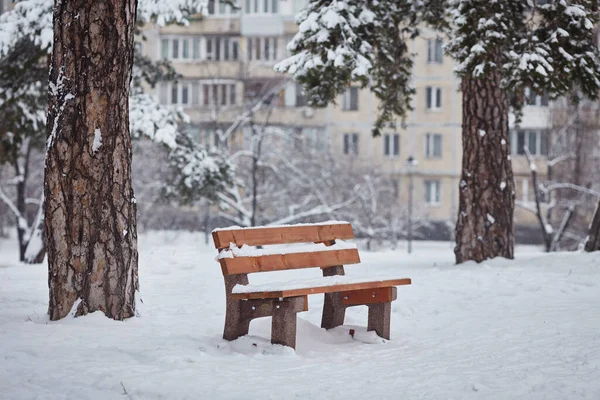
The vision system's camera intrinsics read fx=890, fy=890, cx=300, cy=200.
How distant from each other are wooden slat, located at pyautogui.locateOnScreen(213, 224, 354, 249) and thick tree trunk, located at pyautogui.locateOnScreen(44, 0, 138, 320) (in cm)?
82

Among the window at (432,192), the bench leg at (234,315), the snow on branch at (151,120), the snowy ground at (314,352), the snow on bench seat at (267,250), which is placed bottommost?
the window at (432,192)

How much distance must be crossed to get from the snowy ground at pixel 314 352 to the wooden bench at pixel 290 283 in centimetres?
18

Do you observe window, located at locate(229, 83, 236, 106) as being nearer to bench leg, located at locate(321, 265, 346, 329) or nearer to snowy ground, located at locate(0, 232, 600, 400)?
snowy ground, located at locate(0, 232, 600, 400)

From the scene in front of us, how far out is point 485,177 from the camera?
1260 centimetres

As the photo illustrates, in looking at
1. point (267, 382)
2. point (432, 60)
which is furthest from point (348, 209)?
point (267, 382)

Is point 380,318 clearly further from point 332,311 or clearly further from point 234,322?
point 234,322

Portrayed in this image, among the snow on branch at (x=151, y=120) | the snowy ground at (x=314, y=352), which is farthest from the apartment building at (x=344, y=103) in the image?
the snowy ground at (x=314, y=352)

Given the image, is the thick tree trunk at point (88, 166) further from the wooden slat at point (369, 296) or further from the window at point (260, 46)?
the window at point (260, 46)

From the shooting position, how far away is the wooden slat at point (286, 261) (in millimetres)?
6660

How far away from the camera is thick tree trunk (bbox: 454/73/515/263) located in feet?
41.3

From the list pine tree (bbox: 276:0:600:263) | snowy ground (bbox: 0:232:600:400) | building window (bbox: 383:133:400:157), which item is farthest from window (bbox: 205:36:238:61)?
snowy ground (bbox: 0:232:600:400)

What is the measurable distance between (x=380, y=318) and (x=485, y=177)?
5.76 metres

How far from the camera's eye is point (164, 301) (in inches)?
350

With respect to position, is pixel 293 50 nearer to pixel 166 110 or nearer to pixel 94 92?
pixel 166 110
